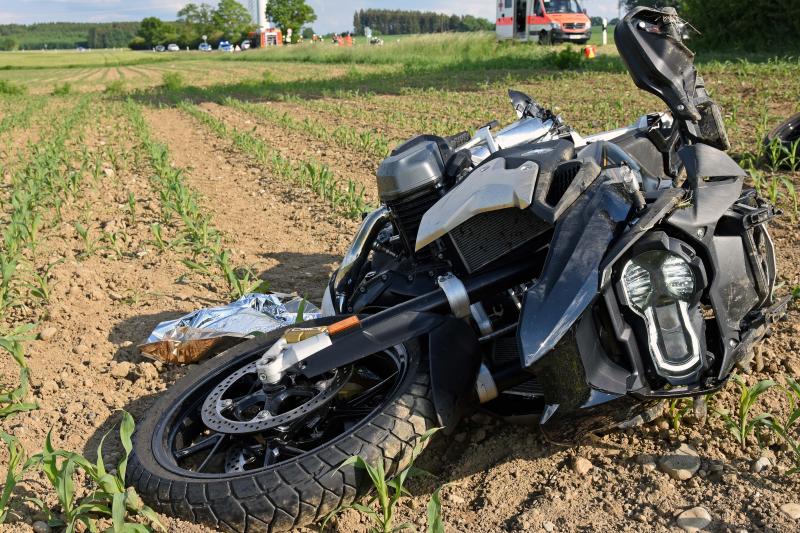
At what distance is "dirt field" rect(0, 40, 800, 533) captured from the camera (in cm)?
262

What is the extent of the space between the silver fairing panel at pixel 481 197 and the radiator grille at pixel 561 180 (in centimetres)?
9

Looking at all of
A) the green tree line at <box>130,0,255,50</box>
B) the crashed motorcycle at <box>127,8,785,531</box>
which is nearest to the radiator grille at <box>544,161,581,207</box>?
the crashed motorcycle at <box>127,8,785,531</box>

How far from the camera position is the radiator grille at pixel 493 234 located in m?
2.76

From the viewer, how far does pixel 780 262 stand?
453cm

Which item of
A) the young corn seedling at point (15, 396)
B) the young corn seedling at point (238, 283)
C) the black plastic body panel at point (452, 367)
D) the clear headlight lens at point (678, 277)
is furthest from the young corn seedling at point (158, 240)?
the clear headlight lens at point (678, 277)

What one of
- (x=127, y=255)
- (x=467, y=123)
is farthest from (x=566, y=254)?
(x=467, y=123)

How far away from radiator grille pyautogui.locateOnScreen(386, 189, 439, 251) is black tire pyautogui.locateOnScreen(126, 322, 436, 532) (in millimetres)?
741

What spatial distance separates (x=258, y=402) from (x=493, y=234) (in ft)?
3.41

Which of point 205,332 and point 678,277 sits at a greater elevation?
point 678,277

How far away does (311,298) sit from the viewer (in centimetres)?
475

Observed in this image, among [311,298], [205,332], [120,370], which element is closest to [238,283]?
[311,298]

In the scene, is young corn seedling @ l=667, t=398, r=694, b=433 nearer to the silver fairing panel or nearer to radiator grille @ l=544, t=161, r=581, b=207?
radiator grille @ l=544, t=161, r=581, b=207

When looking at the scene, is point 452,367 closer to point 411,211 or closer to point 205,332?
point 411,211

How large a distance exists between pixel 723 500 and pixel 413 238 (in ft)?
4.83
